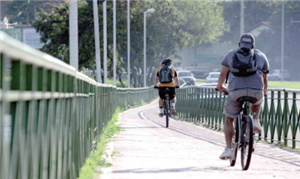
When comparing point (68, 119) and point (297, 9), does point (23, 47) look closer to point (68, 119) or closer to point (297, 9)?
point (68, 119)

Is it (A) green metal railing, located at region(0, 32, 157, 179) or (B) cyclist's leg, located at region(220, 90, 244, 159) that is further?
(B) cyclist's leg, located at region(220, 90, 244, 159)

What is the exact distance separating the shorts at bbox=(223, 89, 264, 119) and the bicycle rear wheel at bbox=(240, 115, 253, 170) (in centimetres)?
20

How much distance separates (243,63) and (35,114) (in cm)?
392

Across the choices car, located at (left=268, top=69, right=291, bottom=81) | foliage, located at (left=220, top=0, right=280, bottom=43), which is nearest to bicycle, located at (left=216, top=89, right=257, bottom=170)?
car, located at (left=268, top=69, right=291, bottom=81)

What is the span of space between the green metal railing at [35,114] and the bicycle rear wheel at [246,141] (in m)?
2.20

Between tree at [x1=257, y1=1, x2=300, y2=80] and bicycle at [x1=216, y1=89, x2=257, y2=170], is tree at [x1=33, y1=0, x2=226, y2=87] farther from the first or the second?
bicycle at [x1=216, y1=89, x2=257, y2=170]

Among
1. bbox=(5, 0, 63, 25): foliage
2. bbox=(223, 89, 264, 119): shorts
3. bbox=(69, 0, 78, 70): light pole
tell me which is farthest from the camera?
bbox=(5, 0, 63, 25): foliage

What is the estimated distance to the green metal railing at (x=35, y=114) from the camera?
8.66ft

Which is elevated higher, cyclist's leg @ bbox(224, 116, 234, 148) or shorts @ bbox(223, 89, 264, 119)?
shorts @ bbox(223, 89, 264, 119)

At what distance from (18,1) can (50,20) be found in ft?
129

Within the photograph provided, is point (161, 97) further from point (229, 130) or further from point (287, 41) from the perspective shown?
point (287, 41)

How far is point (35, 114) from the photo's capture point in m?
3.37

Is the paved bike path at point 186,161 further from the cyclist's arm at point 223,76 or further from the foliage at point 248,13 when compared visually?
the foliage at point 248,13

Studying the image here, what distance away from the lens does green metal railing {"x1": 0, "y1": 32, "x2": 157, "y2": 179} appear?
8.66ft
